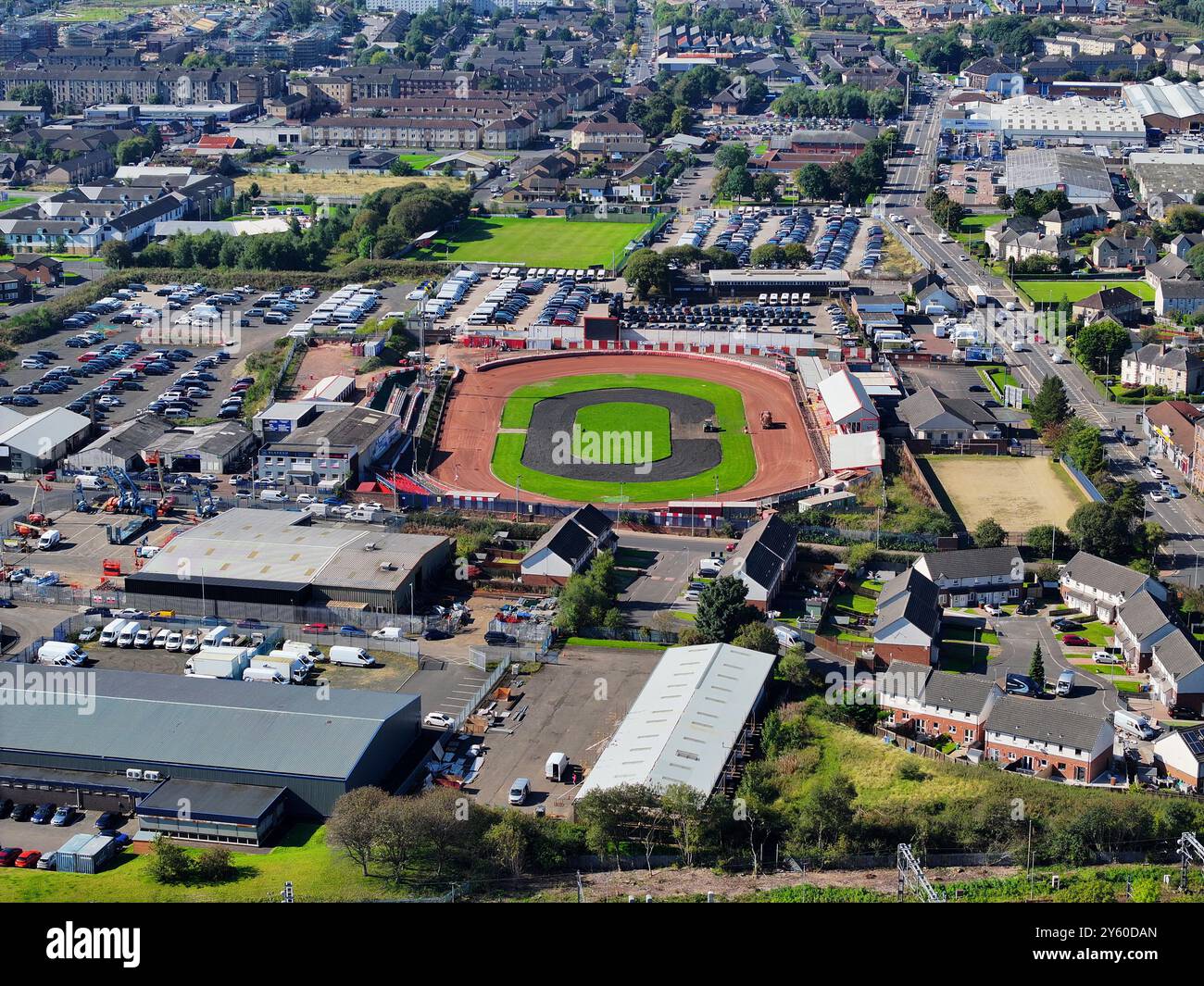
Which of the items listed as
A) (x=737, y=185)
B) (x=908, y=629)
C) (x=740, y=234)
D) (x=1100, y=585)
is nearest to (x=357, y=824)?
(x=908, y=629)

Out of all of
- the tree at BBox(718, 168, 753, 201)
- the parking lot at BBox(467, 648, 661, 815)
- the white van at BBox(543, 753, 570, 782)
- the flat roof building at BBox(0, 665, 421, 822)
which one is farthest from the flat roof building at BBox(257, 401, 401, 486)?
the tree at BBox(718, 168, 753, 201)

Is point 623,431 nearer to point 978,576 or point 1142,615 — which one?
point 978,576

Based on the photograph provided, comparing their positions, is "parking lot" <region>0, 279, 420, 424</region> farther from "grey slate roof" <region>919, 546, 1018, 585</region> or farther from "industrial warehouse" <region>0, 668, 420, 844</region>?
"grey slate roof" <region>919, 546, 1018, 585</region>

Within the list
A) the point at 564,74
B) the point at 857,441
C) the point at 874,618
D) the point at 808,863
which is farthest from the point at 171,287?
the point at 564,74

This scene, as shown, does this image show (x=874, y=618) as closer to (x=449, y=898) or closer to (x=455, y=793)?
(x=455, y=793)

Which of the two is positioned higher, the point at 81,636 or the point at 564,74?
the point at 564,74

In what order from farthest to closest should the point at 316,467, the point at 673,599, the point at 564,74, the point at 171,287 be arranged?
the point at 564,74 → the point at 171,287 → the point at 316,467 → the point at 673,599
